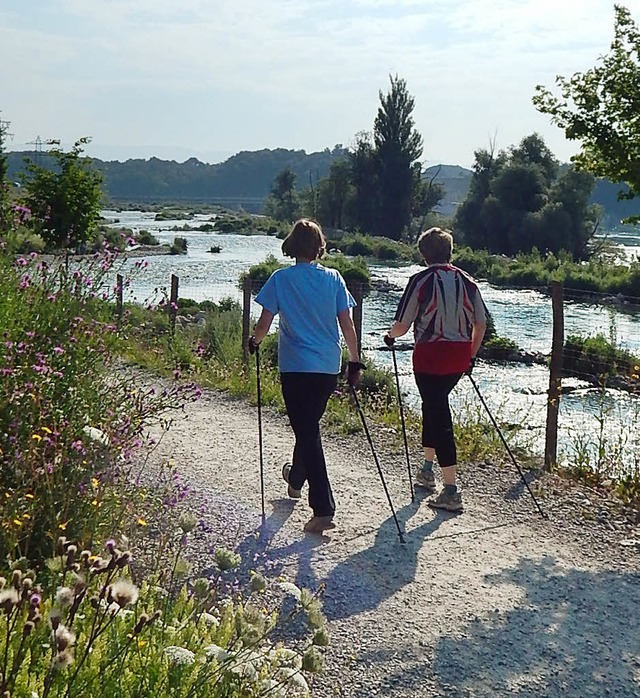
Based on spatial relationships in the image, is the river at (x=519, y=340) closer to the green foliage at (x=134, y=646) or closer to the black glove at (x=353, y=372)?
the black glove at (x=353, y=372)

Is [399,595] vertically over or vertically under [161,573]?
under

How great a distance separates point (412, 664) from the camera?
4227 mm

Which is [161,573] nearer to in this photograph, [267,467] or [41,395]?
[41,395]

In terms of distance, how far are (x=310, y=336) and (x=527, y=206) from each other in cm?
5958

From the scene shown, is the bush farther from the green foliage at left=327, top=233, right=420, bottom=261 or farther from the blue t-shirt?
the green foliage at left=327, top=233, right=420, bottom=261

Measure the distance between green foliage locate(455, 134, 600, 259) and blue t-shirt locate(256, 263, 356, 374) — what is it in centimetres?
5598

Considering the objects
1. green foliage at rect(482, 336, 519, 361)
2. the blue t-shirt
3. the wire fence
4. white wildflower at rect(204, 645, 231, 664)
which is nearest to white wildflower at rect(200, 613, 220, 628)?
white wildflower at rect(204, 645, 231, 664)

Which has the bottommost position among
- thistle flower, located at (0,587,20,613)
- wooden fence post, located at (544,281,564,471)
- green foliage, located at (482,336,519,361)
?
green foliage, located at (482,336,519,361)

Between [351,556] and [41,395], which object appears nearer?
[41,395]

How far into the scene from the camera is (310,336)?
5.84m

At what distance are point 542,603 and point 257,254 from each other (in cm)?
5207

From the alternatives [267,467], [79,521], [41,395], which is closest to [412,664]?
[79,521]

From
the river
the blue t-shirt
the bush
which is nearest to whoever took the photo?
the bush

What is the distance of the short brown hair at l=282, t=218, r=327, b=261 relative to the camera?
19.2 ft
